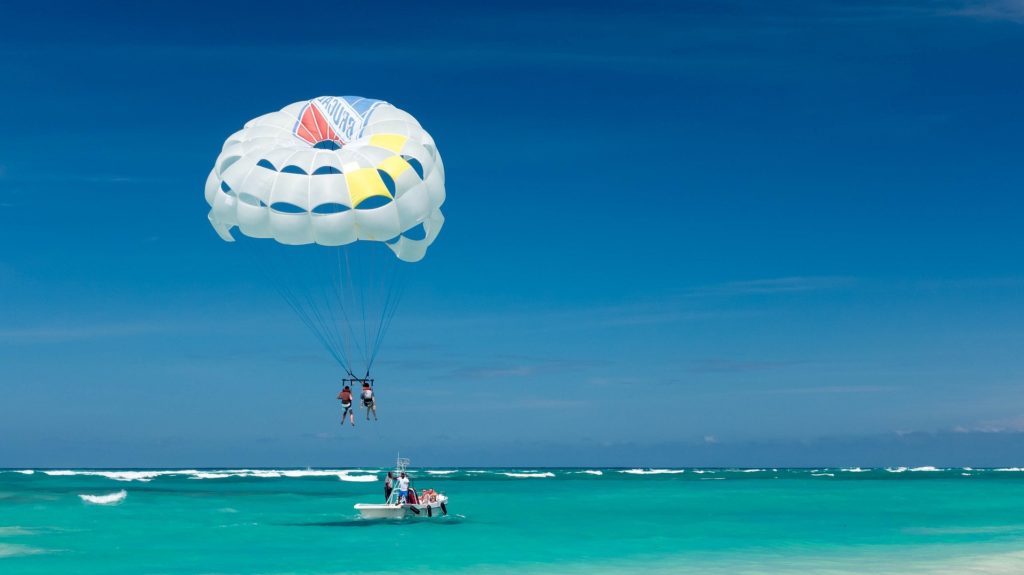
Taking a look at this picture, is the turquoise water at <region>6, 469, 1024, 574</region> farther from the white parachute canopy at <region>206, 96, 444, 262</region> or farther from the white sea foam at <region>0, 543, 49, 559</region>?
the white parachute canopy at <region>206, 96, 444, 262</region>

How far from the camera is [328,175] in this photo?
19.2 meters

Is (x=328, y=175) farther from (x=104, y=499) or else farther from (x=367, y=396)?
(x=104, y=499)

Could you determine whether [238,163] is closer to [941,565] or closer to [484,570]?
[484,570]

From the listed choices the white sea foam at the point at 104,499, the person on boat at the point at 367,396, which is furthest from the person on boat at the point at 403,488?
the white sea foam at the point at 104,499

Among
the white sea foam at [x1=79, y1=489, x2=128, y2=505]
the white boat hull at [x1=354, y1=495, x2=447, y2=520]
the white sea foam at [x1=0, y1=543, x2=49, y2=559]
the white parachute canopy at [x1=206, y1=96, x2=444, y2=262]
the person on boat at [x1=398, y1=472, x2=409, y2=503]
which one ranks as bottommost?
the white sea foam at [x1=0, y1=543, x2=49, y2=559]

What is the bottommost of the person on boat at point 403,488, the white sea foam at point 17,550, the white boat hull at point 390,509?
the white sea foam at point 17,550

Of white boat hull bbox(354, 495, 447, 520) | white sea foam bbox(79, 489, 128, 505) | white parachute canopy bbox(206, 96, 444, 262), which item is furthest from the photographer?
white sea foam bbox(79, 489, 128, 505)

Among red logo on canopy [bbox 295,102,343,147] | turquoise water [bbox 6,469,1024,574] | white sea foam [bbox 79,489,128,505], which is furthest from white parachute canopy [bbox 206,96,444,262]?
white sea foam [bbox 79,489,128,505]

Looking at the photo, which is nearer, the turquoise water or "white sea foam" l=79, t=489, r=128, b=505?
the turquoise water

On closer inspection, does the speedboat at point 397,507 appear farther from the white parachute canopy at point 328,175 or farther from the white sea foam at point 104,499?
the white sea foam at point 104,499

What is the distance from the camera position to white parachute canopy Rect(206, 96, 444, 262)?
62.8 feet

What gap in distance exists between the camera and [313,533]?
27.4 meters

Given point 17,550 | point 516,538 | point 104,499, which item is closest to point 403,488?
point 516,538

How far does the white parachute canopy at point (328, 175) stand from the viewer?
19.1 meters
